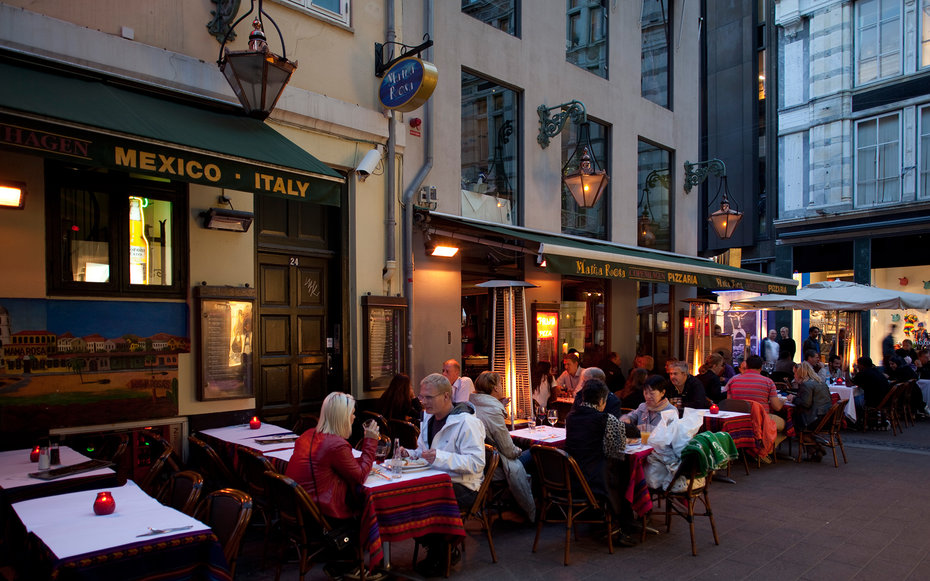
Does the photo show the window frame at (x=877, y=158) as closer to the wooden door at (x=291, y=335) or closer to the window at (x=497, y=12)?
the window at (x=497, y=12)

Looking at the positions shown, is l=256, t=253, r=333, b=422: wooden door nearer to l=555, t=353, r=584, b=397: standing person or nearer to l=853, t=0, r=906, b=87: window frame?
l=555, t=353, r=584, b=397: standing person

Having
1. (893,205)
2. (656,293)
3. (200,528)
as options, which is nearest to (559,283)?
(656,293)

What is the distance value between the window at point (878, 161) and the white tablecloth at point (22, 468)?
21711 mm

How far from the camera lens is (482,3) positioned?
10969mm

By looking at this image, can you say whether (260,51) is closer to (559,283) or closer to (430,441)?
(430,441)

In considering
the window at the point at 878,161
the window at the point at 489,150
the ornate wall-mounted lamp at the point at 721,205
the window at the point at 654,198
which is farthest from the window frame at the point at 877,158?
the window at the point at 489,150

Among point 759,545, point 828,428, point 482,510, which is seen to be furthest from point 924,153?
point 482,510

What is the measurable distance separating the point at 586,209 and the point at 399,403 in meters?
6.95

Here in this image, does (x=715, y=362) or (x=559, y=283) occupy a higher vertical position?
(x=559, y=283)

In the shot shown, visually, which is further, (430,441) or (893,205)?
(893,205)

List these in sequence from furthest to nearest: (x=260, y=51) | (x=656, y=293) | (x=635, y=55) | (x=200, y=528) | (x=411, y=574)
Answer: (x=656, y=293) < (x=635, y=55) < (x=260, y=51) < (x=411, y=574) < (x=200, y=528)

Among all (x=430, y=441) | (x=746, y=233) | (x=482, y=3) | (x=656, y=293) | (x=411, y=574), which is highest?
(x=482, y=3)

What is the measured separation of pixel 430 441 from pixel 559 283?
721 cm

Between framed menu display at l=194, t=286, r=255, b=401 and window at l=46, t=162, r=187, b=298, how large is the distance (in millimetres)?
336
